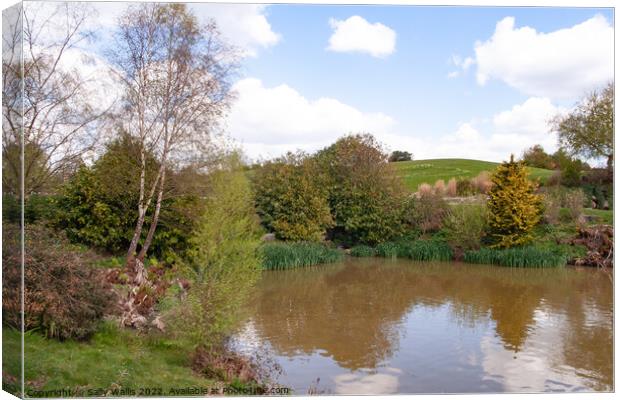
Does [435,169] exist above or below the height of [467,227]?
above

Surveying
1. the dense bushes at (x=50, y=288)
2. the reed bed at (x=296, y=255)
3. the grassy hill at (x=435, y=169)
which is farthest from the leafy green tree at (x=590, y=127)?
the grassy hill at (x=435, y=169)

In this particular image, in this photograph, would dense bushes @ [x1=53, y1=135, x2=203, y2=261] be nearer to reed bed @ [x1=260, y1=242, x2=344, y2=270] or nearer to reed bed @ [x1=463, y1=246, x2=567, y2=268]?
reed bed @ [x1=260, y1=242, x2=344, y2=270]

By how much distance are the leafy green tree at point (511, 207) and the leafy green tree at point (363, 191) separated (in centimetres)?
484

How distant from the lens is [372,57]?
9.06 m

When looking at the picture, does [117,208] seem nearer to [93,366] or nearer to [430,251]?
[93,366]

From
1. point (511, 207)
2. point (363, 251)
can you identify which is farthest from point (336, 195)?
point (511, 207)

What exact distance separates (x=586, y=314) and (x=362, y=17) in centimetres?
660

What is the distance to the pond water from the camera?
6609 mm

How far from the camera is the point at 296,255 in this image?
1619 cm

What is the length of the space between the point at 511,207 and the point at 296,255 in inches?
257

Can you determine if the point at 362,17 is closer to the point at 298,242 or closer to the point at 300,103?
the point at 300,103

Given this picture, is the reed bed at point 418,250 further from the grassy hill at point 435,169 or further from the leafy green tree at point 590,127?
the leafy green tree at point 590,127

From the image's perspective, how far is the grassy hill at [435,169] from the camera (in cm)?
2127

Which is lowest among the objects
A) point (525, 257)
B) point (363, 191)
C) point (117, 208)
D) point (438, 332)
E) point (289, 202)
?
point (438, 332)
